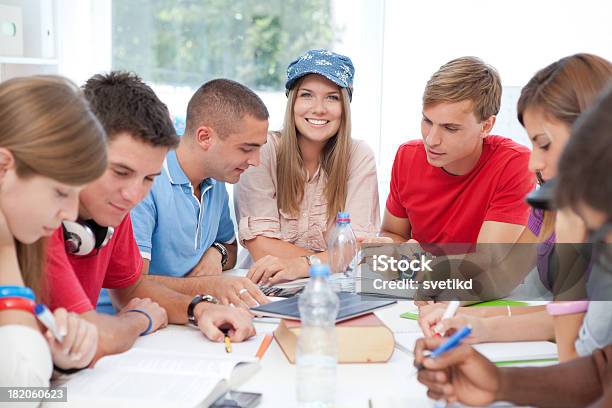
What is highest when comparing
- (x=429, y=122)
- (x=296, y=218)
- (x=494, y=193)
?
(x=429, y=122)

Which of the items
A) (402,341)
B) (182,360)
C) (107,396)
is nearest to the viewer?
(107,396)

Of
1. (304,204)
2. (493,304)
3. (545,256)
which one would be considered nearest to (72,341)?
(493,304)

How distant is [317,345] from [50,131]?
25.8 inches

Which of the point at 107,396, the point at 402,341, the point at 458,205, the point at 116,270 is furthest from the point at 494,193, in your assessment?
the point at 107,396

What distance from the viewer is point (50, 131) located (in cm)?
124

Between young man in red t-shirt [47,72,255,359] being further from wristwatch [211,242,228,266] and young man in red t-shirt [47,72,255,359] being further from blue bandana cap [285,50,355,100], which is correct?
blue bandana cap [285,50,355,100]

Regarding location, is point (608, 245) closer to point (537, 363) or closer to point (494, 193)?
point (537, 363)

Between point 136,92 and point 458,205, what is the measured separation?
127 centimetres

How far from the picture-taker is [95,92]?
169 cm

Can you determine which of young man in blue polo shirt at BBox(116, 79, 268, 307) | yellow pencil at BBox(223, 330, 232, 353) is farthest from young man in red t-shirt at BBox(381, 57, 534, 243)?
yellow pencil at BBox(223, 330, 232, 353)

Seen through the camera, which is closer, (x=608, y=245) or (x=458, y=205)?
(x=608, y=245)

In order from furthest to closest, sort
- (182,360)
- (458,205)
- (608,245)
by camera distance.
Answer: (458,205) < (182,360) < (608,245)

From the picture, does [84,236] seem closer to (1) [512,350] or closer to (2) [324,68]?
(1) [512,350]

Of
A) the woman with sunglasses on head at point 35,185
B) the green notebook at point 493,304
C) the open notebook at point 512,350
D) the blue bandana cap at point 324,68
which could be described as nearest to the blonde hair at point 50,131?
the woman with sunglasses on head at point 35,185
